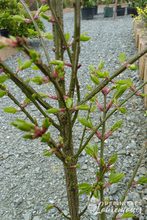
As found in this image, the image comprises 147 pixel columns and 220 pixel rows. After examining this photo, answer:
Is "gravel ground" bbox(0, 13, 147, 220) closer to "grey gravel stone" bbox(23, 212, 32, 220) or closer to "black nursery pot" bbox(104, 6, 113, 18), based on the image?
"grey gravel stone" bbox(23, 212, 32, 220)

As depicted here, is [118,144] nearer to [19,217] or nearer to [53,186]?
[53,186]

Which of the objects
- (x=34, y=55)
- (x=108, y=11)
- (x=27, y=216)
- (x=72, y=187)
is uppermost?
(x=108, y=11)

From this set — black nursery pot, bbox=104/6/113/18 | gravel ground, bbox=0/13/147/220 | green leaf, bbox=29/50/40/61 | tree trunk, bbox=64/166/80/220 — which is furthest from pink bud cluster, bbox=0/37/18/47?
black nursery pot, bbox=104/6/113/18

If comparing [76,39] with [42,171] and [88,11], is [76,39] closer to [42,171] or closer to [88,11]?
[42,171]

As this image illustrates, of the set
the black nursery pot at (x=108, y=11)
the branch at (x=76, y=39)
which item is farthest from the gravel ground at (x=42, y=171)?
the black nursery pot at (x=108, y=11)

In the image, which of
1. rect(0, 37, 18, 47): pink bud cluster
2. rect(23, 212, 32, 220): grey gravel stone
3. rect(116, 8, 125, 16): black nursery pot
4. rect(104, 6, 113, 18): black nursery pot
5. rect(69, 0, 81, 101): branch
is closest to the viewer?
rect(0, 37, 18, 47): pink bud cluster

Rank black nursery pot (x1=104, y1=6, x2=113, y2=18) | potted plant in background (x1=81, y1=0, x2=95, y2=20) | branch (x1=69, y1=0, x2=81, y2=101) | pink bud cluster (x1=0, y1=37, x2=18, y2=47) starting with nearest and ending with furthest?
pink bud cluster (x1=0, y1=37, x2=18, y2=47)
branch (x1=69, y1=0, x2=81, y2=101)
potted plant in background (x1=81, y1=0, x2=95, y2=20)
black nursery pot (x1=104, y1=6, x2=113, y2=18)

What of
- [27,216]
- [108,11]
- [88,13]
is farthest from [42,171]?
[108,11]

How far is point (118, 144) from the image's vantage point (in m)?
2.53

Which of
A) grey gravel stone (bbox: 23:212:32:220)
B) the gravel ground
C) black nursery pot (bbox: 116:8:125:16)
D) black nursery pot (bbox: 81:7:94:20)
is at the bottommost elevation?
grey gravel stone (bbox: 23:212:32:220)

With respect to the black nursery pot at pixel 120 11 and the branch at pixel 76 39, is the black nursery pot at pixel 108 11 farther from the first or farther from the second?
the branch at pixel 76 39

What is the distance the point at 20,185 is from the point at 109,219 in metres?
0.72

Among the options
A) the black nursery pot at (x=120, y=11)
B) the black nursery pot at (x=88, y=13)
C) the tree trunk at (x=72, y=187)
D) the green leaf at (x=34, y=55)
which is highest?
the black nursery pot at (x=120, y=11)

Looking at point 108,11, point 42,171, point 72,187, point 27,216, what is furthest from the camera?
point 108,11
